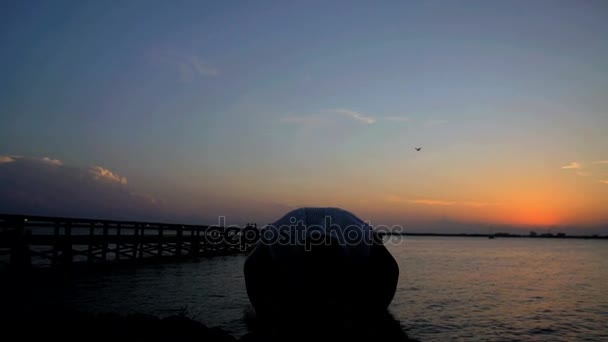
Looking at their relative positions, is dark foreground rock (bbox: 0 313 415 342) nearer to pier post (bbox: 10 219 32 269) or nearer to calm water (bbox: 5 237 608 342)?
calm water (bbox: 5 237 608 342)

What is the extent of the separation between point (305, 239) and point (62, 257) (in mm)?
17882

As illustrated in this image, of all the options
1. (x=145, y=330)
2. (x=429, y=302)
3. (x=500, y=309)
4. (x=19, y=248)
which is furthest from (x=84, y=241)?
(x=500, y=309)

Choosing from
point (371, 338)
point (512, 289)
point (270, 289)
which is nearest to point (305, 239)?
point (270, 289)

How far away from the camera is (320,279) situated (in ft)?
34.1

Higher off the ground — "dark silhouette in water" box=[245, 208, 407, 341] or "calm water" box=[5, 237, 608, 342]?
"dark silhouette in water" box=[245, 208, 407, 341]

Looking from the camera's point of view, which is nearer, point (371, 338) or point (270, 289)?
point (371, 338)

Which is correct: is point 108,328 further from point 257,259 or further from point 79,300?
point 79,300

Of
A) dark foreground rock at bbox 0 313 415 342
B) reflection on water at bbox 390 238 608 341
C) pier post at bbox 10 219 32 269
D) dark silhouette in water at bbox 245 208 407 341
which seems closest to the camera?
dark foreground rock at bbox 0 313 415 342

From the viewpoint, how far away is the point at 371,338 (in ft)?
30.1

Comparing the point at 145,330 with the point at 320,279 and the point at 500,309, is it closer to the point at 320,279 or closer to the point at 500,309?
the point at 320,279

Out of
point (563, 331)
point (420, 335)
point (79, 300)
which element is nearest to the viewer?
point (420, 335)

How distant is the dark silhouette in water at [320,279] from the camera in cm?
1008

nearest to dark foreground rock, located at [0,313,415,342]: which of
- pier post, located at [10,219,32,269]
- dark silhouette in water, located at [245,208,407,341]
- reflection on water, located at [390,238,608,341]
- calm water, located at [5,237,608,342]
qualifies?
dark silhouette in water, located at [245,208,407,341]

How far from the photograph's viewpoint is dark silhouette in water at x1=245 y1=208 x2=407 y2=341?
10078 millimetres
